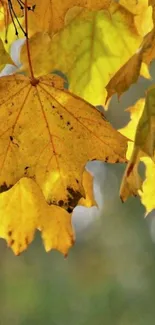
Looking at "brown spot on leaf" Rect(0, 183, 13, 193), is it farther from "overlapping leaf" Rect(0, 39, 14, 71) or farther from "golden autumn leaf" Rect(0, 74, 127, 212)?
"overlapping leaf" Rect(0, 39, 14, 71)

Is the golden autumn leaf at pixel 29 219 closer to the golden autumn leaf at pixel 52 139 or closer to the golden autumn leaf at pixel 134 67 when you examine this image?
the golden autumn leaf at pixel 52 139

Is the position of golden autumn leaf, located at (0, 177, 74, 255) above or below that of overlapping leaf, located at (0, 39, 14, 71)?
below

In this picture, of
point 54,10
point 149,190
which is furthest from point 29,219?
point 54,10

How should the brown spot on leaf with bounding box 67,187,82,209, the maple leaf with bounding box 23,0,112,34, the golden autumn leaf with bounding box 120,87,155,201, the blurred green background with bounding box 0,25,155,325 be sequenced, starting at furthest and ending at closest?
1. the blurred green background with bounding box 0,25,155,325
2. the maple leaf with bounding box 23,0,112,34
3. the brown spot on leaf with bounding box 67,187,82,209
4. the golden autumn leaf with bounding box 120,87,155,201

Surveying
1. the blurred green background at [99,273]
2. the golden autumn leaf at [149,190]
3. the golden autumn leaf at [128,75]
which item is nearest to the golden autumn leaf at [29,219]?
the golden autumn leaf at [149,190]

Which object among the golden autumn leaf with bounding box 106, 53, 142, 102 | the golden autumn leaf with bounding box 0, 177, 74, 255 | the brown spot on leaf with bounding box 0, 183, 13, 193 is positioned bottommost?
the golden autumn leaf with bounding box 0, 177, 74, 255

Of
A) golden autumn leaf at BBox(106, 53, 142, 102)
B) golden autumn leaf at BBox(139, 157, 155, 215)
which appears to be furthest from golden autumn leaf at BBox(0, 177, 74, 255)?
golden autumn leaf at BBox(106, 53, 142, 102)
